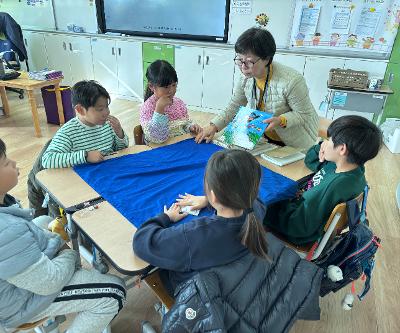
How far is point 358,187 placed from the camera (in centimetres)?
133

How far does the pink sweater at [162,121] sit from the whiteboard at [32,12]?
467 centimetres

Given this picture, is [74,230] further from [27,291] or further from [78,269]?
[27,291]

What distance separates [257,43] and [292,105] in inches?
16.9

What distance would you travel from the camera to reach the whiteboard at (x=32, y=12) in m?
5.46

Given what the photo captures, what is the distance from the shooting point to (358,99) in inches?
146

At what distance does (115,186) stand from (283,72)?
3.96ft

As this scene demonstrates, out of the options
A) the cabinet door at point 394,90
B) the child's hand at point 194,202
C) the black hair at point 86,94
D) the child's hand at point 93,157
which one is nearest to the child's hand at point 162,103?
the black hair at point 86,94

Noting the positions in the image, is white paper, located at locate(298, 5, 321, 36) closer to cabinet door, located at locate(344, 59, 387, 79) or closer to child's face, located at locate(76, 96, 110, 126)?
cabinet door, located at locate(344, 59, 387, 79)

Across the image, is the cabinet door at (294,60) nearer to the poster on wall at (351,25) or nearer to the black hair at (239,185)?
the poster on wall at (351,25)

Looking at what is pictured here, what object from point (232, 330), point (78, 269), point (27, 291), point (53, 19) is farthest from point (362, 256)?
point (53, 19)

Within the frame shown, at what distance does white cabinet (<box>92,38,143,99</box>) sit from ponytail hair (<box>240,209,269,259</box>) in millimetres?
4526

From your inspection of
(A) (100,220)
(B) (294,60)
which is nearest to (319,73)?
(B) (294,60)

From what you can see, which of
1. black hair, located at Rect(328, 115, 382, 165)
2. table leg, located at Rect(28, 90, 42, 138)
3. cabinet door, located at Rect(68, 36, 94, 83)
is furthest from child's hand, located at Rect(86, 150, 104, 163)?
cabinet door, located at Rect(68, 36, 94, 83)

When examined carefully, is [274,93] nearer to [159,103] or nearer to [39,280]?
[159,103]
